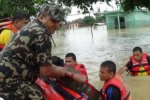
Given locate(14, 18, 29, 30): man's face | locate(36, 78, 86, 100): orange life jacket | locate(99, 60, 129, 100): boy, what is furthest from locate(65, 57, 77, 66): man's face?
locate(36, 78, 86, 100): orange life jacket

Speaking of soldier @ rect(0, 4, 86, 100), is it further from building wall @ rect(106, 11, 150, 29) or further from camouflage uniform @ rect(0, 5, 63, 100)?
building wall @ rect(106, 11, 150, 29)

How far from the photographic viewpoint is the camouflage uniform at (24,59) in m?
3.45

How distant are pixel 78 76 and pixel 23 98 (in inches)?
23.6

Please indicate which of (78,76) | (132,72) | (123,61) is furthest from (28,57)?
(123,61)

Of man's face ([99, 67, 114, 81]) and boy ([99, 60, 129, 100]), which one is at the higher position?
man's face ([99, 67, 114, 81])

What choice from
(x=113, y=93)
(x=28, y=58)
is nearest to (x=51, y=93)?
(x=28, y=58)

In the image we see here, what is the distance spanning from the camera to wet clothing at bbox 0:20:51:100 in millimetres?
3443

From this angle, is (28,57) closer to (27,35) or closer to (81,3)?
(27,35)

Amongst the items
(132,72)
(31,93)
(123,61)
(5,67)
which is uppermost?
(5,67)

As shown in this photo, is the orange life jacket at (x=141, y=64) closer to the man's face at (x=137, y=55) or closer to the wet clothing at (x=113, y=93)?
the man's face at (x=137, y=55)

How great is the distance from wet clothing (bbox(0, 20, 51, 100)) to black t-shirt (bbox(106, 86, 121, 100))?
4.03ft

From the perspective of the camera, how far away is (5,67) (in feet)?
11.4

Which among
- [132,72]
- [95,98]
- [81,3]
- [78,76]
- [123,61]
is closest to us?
[78,76]

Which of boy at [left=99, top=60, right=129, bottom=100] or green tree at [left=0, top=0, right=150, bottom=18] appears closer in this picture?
boy at [left=99, top=60, right=129, bottom=100]
